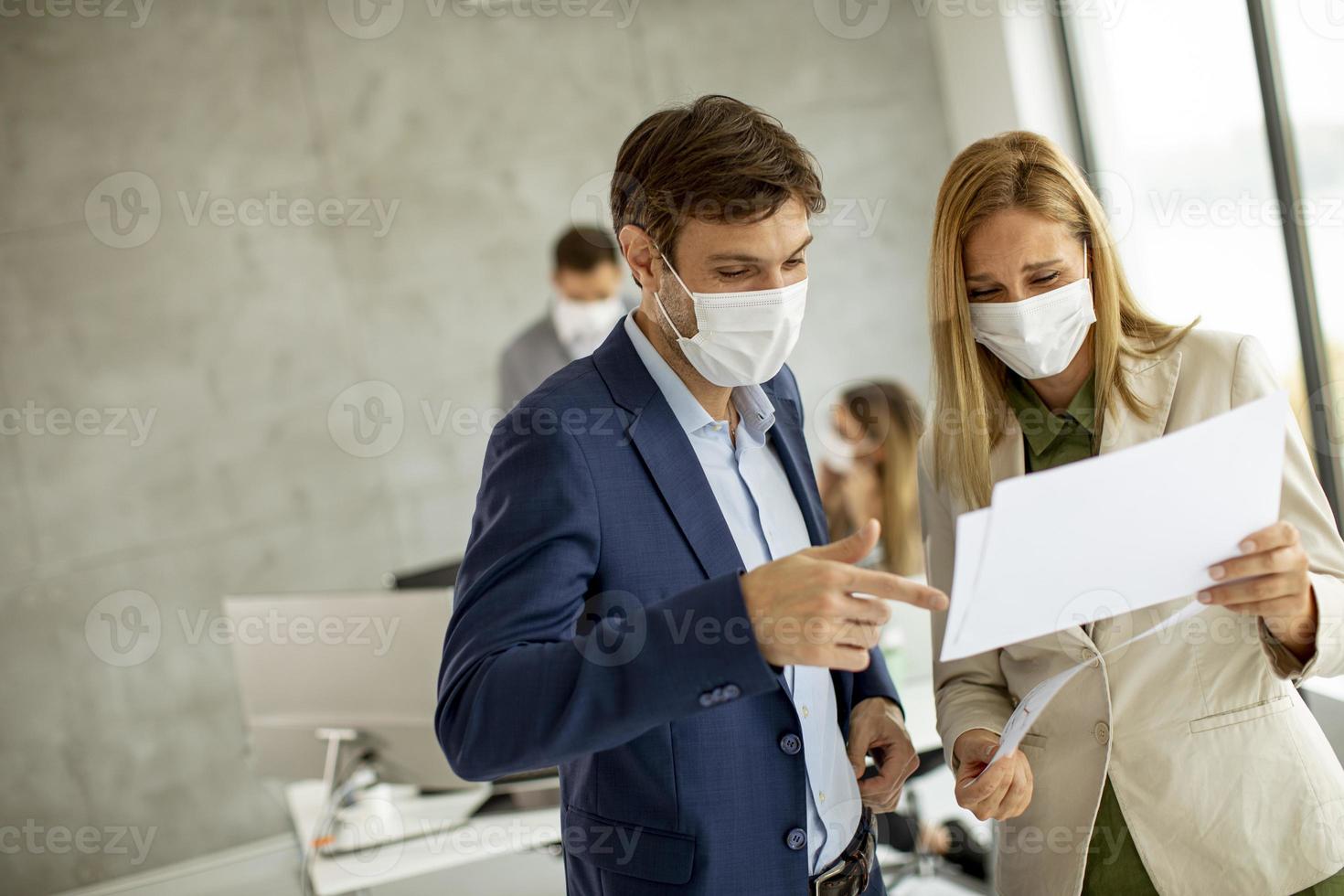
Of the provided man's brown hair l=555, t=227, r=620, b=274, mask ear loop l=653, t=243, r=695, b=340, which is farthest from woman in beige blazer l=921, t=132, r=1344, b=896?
man's brown hair l=555, t=227, r=620, b=274

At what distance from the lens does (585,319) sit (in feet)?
14.4

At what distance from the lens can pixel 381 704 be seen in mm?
2541

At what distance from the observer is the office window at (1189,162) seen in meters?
3.55

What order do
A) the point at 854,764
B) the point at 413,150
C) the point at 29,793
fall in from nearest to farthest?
the point at 854,764, the point at 29,793, the point at 413,150

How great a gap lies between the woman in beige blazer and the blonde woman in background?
6.26ft

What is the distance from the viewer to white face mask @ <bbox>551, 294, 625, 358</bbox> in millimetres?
4348

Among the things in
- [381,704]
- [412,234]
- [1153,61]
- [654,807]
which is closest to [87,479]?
[412,234]

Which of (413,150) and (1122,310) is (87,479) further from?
(1122,310)

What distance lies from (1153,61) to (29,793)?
5.23 meters

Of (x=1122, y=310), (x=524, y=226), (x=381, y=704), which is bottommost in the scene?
(x=381, y=704)

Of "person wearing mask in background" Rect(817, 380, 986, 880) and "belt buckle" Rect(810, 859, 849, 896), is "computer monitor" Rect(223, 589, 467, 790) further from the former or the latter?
"person wearing mask in background" Rect(817, 380, 986, 880)

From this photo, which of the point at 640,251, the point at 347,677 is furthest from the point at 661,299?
the point at 347,677

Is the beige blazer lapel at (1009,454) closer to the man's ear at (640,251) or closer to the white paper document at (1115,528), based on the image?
the white paper document at (1115,528)

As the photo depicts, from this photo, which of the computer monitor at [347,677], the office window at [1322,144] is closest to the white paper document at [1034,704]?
the computer monitor at [347,677]
